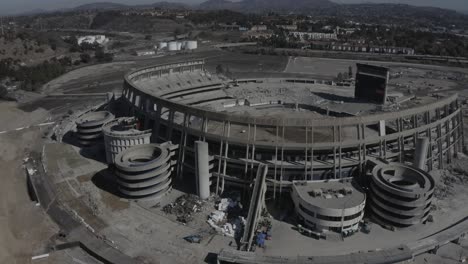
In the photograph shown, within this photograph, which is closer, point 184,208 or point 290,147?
point 184,208

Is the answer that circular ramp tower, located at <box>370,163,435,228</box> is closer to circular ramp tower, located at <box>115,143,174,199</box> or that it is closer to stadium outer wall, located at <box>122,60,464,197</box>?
stadium outer wall, located at <box>122,60,464,197</box>

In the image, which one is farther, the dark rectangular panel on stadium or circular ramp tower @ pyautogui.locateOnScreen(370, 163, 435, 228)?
the dark rectangular panel on stadium

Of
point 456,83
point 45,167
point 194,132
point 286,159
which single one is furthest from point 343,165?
point 456,83

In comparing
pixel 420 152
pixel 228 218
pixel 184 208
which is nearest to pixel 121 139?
pixel 184 208

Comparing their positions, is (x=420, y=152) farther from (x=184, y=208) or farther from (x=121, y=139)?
(x=121, y=139)

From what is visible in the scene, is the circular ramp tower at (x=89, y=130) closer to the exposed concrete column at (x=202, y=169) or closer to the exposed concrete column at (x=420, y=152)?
the exposed concrete column at (x=202, y=169)

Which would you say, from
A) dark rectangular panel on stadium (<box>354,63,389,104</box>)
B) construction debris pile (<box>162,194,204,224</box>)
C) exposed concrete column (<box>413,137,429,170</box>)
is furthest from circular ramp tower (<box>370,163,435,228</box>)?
dark rectangular panel on stadium (<box>354,63,389,104</box>)
